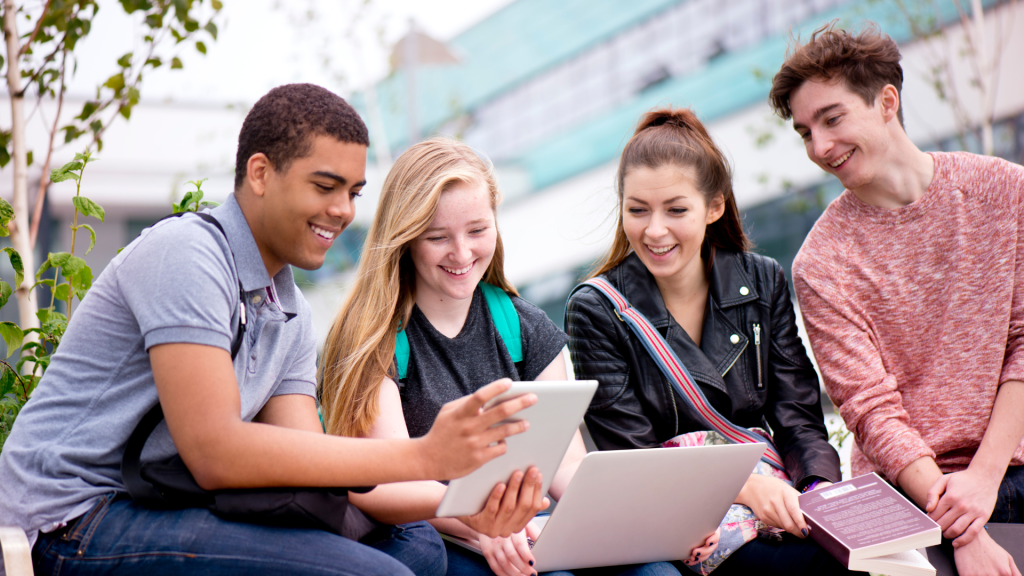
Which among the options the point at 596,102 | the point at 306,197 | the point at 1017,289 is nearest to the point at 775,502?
the point at 1017,289

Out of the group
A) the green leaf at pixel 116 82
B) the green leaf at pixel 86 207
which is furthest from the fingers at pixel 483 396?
the green leaf at pixel 116 82

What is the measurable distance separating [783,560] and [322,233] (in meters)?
1.28

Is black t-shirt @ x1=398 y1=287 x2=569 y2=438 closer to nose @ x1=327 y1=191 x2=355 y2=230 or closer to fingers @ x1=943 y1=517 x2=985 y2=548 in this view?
nose @ x1=327 y1=191 x2=355 y2=230

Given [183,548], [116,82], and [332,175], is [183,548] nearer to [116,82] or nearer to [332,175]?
[332,175]

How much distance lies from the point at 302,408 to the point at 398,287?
46cm

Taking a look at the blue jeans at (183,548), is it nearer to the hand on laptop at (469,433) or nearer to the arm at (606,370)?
the hand on laptop at (469,433)

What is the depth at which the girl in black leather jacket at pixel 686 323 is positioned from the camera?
6.78 feet

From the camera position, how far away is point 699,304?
2.23 meters

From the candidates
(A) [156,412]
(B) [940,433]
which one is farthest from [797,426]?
(A) [156,412]

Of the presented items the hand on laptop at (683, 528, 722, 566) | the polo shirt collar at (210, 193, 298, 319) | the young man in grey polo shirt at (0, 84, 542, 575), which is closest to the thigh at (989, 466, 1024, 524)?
the hand on laptop at (683, 528, 722, 566)

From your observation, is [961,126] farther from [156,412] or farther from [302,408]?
[156,412]

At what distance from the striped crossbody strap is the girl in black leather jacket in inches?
1.2

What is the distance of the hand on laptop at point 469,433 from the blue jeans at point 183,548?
21 cm

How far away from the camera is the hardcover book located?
1567mm
